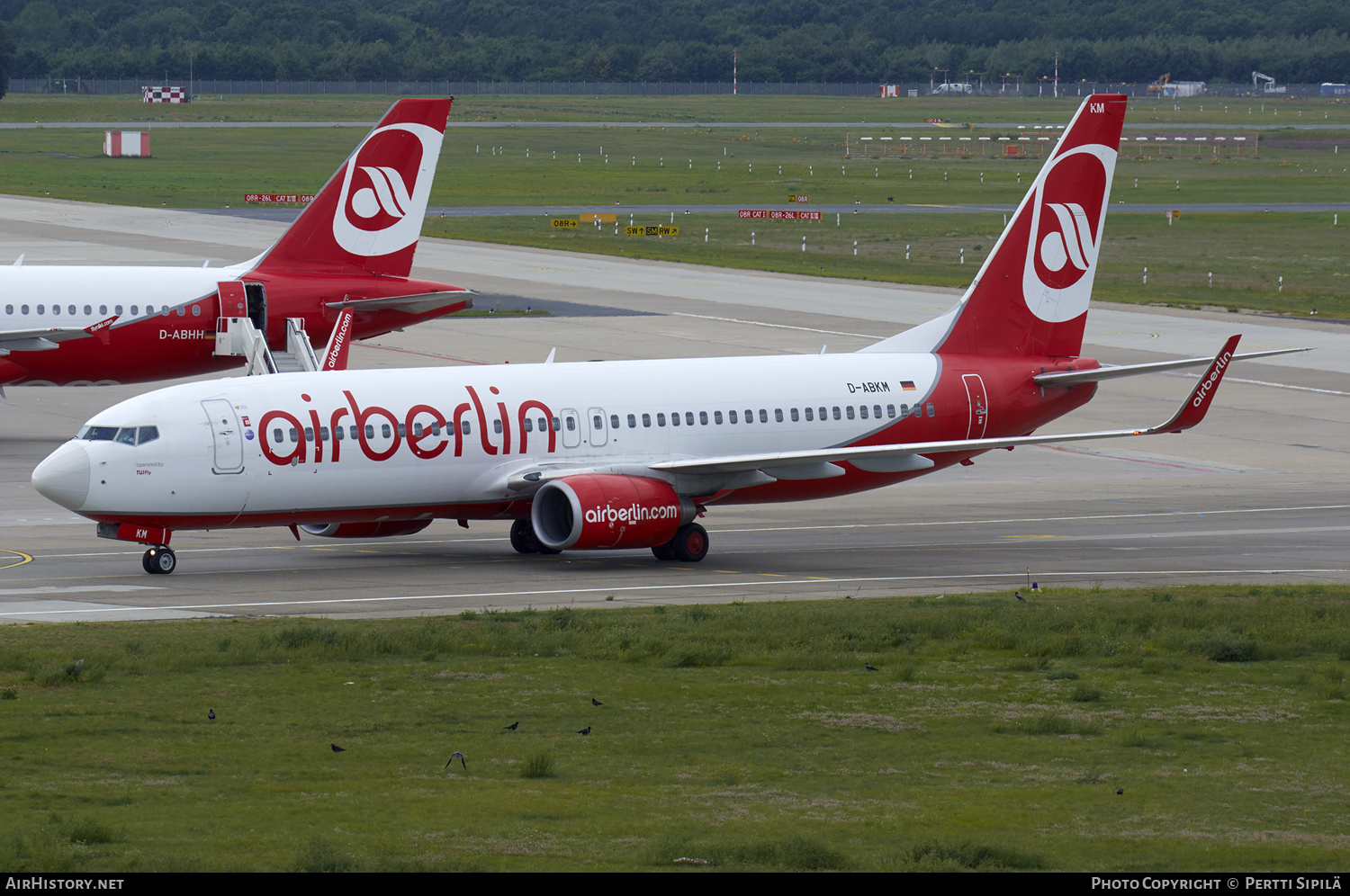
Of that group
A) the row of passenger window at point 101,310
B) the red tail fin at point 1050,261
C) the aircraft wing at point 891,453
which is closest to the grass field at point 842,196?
the red tail fin at point 1050,261

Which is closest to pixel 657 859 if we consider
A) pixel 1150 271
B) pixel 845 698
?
pixel 845 698

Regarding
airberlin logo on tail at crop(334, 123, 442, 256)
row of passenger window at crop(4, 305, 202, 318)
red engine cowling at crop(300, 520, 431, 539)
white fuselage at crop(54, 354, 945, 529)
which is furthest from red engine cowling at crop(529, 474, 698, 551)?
airberlin logo on tail at crop(334, 123, 442, 256)

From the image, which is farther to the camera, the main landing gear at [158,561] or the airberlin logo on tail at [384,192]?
the airberlin logo on tail at [384,192]

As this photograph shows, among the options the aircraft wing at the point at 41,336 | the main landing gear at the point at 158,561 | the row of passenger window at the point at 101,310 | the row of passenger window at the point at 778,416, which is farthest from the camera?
the row of passenger window at the point at 101,310

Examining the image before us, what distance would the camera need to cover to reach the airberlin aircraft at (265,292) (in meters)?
53.9

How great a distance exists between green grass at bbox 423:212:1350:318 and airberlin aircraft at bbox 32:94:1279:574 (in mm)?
46810

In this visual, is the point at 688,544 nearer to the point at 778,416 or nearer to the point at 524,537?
the point at 524,537

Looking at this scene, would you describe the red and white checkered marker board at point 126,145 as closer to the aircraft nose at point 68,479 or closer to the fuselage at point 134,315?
the fuselage at point 134,315

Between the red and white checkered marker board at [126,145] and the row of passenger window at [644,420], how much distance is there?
498 ft

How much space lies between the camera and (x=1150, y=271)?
105 meters

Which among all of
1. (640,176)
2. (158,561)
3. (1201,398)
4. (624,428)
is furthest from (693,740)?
(640,176)

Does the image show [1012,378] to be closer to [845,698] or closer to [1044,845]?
[845,698]

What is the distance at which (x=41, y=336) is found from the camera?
174 feet

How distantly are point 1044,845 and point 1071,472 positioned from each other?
124ft
